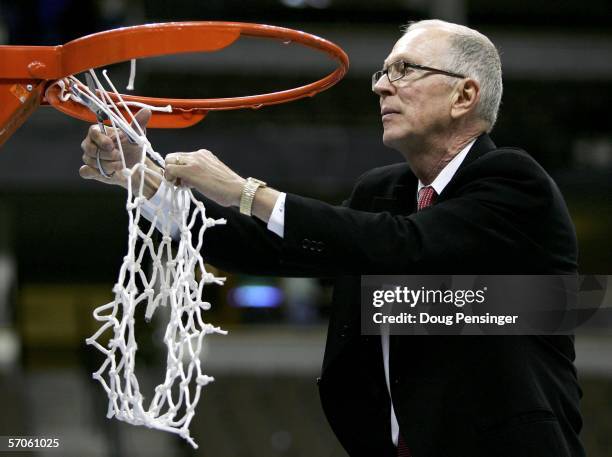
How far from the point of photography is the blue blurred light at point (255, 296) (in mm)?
6398

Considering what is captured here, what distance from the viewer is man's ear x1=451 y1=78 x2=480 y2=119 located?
6.29 ft

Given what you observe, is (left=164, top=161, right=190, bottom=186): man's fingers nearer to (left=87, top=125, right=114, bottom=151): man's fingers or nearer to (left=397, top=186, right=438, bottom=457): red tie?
(left=87, top=125, right=114, bottom=151): man's fingers

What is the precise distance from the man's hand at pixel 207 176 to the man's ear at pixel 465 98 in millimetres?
472

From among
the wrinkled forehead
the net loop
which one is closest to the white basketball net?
the net loop

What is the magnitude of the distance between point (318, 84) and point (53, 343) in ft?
22.1

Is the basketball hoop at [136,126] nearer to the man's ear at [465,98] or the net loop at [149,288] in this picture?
the net loop at [149,288]

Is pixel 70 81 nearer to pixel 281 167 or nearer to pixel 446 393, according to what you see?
pixel 446 393

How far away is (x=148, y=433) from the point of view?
5.25 meters

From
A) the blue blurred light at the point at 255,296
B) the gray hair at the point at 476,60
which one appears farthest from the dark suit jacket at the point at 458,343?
the blue blurred light at the point at 255,296

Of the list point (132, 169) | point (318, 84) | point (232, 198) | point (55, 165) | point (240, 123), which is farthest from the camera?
point (240, 123)

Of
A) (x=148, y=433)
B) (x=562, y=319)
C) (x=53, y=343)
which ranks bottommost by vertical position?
(x=53, y=343)

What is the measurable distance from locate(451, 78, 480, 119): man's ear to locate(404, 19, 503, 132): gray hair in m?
0.01

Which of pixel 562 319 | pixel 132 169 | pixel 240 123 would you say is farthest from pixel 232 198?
pixel 240 123

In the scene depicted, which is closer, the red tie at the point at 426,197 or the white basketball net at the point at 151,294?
the white basketball net at the point at 151,294
